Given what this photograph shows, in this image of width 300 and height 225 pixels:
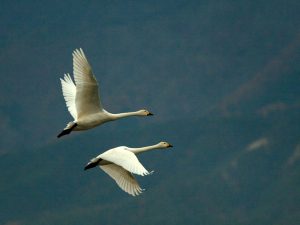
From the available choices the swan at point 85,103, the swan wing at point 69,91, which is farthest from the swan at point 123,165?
the swan wing at point 69,91

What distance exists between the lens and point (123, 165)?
30484 millimetres

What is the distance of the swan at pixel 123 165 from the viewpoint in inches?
1193

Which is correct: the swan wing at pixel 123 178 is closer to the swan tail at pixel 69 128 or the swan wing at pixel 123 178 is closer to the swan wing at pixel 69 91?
the swan tail at pixel 69 128

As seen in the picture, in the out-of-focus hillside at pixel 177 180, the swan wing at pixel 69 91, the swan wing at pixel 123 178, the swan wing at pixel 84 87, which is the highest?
the swan wing at pixel 84 87

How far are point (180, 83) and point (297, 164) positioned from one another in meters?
32.6

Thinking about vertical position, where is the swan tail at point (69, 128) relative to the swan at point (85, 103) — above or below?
below

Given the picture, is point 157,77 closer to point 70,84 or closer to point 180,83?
point 180,83

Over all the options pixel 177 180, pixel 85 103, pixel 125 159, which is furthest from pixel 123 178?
pixel 177 180

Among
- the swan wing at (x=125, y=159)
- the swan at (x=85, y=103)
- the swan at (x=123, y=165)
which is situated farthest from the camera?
the swan at (x=85, y=103)

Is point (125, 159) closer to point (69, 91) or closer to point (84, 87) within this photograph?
point (84, 87)

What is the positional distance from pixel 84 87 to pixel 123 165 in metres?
3.03

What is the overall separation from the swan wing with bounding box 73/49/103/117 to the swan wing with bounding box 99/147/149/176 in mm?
1621

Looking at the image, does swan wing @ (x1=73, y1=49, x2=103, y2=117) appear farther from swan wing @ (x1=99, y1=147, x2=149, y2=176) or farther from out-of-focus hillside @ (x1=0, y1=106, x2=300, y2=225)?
out-of-focus hillside @ (x1=0, y1=106, x2=300, y2=225)

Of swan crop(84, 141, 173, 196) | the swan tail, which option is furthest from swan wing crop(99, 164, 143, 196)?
the swan tail
